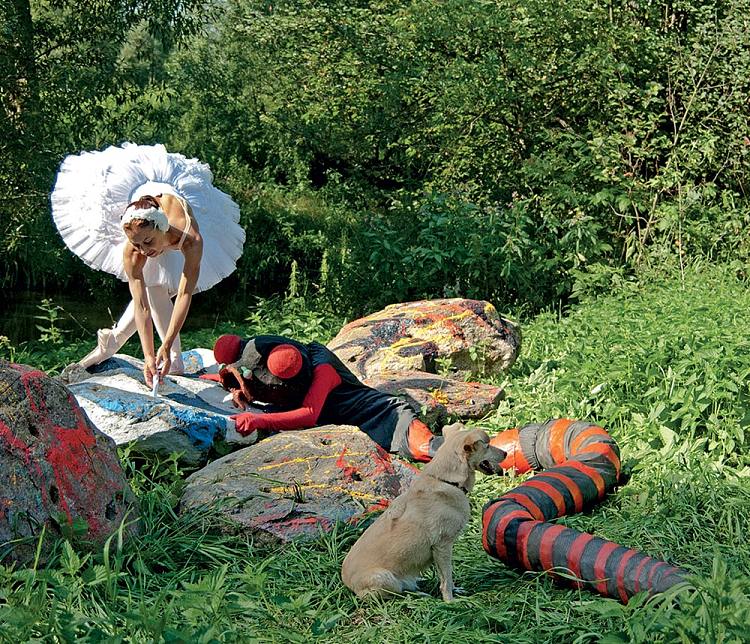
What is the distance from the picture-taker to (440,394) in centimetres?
659

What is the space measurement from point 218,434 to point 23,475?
1.58 metres

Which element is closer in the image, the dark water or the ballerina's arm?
the ballerina's arm

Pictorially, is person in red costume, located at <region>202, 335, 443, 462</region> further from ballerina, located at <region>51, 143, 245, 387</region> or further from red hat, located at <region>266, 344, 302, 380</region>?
ballerina, located at <region>51, 143, 245, 387</region>

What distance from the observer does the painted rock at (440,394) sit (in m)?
6.39

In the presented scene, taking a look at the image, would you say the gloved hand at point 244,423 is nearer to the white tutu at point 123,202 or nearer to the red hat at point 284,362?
the red hat at point 284,362

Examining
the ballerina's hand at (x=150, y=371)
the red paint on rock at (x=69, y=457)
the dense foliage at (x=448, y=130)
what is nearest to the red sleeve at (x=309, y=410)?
the ballerina's hand at (x=150, y=371)

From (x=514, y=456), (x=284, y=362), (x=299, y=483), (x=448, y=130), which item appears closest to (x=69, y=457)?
(x=299, y=483)

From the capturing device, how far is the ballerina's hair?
5855 millimetres

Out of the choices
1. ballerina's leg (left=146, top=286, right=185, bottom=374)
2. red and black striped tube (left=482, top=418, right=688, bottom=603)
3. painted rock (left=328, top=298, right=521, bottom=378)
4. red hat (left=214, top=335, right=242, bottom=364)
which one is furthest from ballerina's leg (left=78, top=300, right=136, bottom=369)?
red and black striped tube (left=482, top=418, right=688, bottom=603)

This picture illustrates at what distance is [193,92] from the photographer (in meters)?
14.5

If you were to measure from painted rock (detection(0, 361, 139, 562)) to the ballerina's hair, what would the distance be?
1771 millimetres

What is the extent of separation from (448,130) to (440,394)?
617 centimetres

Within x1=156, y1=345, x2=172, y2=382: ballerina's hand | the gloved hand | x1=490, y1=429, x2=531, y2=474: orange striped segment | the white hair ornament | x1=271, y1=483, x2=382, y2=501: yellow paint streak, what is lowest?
x1=490, y1=429, x2=531, y2=474: orange striped segment

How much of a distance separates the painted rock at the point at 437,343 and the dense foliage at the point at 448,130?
7.56 ft
